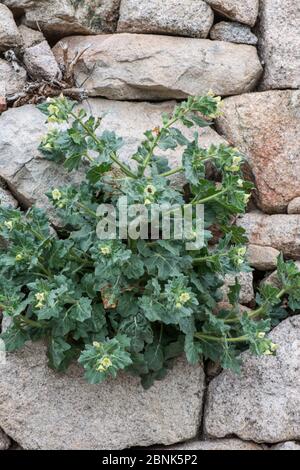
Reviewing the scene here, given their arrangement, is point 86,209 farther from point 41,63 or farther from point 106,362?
point 41,63

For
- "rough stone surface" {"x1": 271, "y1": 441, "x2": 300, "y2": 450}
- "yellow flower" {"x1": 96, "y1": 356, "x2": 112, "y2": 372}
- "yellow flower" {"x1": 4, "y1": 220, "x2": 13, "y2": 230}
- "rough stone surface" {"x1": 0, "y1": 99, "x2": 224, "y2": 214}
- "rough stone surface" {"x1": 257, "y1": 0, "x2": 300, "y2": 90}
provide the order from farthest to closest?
"rough stone surface" {"x1": 257, "y1": 0, "x2": 300, "y2": 90}, "rough stone surface" {"x1": 0, "y1": 99, "x2": 224, "y2": 214}, "rough stone surface" {"x1": 271, "y1": 441, "x2": 300, "y2": 450}, "yellow flower" {"x1": 4, "y1": 220, "x2": 13, "y2": 230}, "yellow flower" {"x1": 96, "y1": 356, "x2": 112, "y2": 372}

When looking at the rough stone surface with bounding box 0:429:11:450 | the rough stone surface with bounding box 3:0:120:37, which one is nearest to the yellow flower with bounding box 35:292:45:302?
the rough stone surface with bounding box 0:429:11:450

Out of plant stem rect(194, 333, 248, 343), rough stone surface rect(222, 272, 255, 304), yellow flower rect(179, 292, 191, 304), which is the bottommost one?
rough stone surface rect(222, 272, 255, 304)

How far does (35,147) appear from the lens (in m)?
3.40

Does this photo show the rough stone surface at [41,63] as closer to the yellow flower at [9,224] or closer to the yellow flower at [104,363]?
the yellow flower at [9,224]

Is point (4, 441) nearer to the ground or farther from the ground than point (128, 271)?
nearer to the ground

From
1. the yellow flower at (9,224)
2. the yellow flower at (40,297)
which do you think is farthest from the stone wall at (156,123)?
the yellow flower at (40,297)

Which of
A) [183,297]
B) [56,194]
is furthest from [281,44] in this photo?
[183,297]

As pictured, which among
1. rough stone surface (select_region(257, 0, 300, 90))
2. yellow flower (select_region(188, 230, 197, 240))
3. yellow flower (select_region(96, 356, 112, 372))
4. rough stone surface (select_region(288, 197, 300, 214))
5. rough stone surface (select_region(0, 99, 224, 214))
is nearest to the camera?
yellow flower (select_region(96, 356, 112, 372))

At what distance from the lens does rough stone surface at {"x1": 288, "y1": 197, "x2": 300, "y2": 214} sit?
355cm

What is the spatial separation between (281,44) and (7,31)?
1442mm

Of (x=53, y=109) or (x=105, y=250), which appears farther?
(x=53, y=109)

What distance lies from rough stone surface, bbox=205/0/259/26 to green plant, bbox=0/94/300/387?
88cm

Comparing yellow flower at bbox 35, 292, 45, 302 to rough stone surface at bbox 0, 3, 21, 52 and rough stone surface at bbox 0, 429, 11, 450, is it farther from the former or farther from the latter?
rough stone surface at bbox 0, 3, 21, 52
